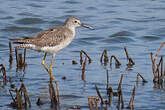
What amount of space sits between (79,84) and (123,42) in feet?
15.6

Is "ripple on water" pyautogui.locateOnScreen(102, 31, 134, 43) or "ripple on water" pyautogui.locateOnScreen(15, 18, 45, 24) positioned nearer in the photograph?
"ripple on water" pyautogui.locateOnScreen(102, 31, 134, 43)

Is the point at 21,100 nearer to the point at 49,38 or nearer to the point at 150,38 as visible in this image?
the point at 49,38

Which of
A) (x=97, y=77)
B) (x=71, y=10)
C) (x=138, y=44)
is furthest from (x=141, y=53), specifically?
(x=71, y=10)

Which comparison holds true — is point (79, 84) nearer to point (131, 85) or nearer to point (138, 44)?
point (131, 85)

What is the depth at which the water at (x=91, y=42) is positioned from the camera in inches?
362

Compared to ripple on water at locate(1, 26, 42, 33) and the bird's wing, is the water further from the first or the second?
the bird's wing

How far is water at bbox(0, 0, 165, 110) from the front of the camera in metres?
9.20

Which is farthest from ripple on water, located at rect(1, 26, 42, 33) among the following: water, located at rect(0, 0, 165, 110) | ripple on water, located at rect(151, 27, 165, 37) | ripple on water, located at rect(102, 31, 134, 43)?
ripple on water, located at rect(151, 27, 165, 37)

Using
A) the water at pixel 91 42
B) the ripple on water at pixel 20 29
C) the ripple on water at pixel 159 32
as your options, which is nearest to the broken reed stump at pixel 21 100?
the water at pixel 91 42

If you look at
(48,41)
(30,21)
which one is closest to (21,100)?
(48,41)

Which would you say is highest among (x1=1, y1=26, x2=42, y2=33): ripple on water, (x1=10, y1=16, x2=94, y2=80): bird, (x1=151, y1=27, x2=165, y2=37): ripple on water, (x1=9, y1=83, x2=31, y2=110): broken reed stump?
(x1=1, y1=26, x2=42, y2=33): ripple on water

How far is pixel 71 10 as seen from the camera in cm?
1828

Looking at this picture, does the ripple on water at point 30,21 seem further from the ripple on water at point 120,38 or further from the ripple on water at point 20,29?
the ripple on water at point 120,38

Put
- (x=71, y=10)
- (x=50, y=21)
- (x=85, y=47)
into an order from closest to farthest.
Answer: (x=85, y=47) → (x=50, y=21) → (x=71, y=10)
